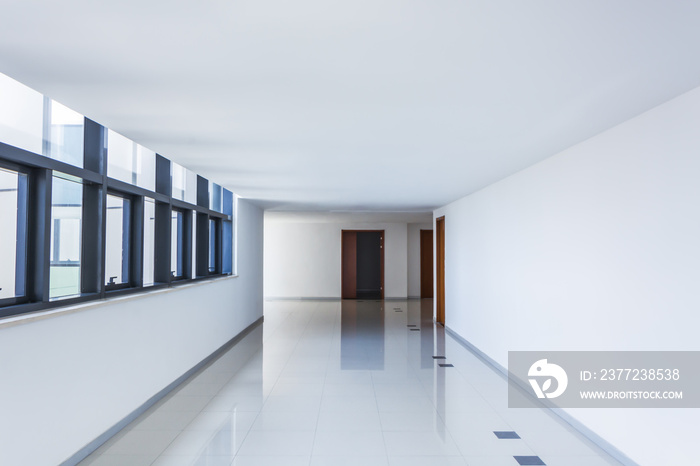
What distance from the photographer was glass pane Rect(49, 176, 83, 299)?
154 inches

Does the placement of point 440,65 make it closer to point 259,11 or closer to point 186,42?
point 259,11

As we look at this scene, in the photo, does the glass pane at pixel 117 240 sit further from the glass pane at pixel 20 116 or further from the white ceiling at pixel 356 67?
the glass pane at pixel 20 116

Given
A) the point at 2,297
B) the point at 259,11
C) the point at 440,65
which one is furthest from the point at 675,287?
the point at 2,297

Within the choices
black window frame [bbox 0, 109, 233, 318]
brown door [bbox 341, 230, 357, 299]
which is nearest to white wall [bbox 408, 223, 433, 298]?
brown door [bbox 341, 230, 357, 299]

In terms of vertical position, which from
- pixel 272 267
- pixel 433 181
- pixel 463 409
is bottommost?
pixel 463 409

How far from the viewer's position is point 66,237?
4.14 meters

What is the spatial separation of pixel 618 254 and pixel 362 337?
5872 millimetres

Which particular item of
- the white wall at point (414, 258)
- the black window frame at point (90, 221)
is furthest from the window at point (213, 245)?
the white wall at point (414, 258)

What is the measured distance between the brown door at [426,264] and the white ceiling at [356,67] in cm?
1242

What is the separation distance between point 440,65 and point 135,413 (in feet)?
13.3

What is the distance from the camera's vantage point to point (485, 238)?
7.47 meters

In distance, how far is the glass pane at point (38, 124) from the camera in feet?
10.2

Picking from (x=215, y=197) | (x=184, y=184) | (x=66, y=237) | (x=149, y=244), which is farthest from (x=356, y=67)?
(x=215, y=197)

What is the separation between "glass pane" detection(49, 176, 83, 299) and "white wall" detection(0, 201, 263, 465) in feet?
1.28
